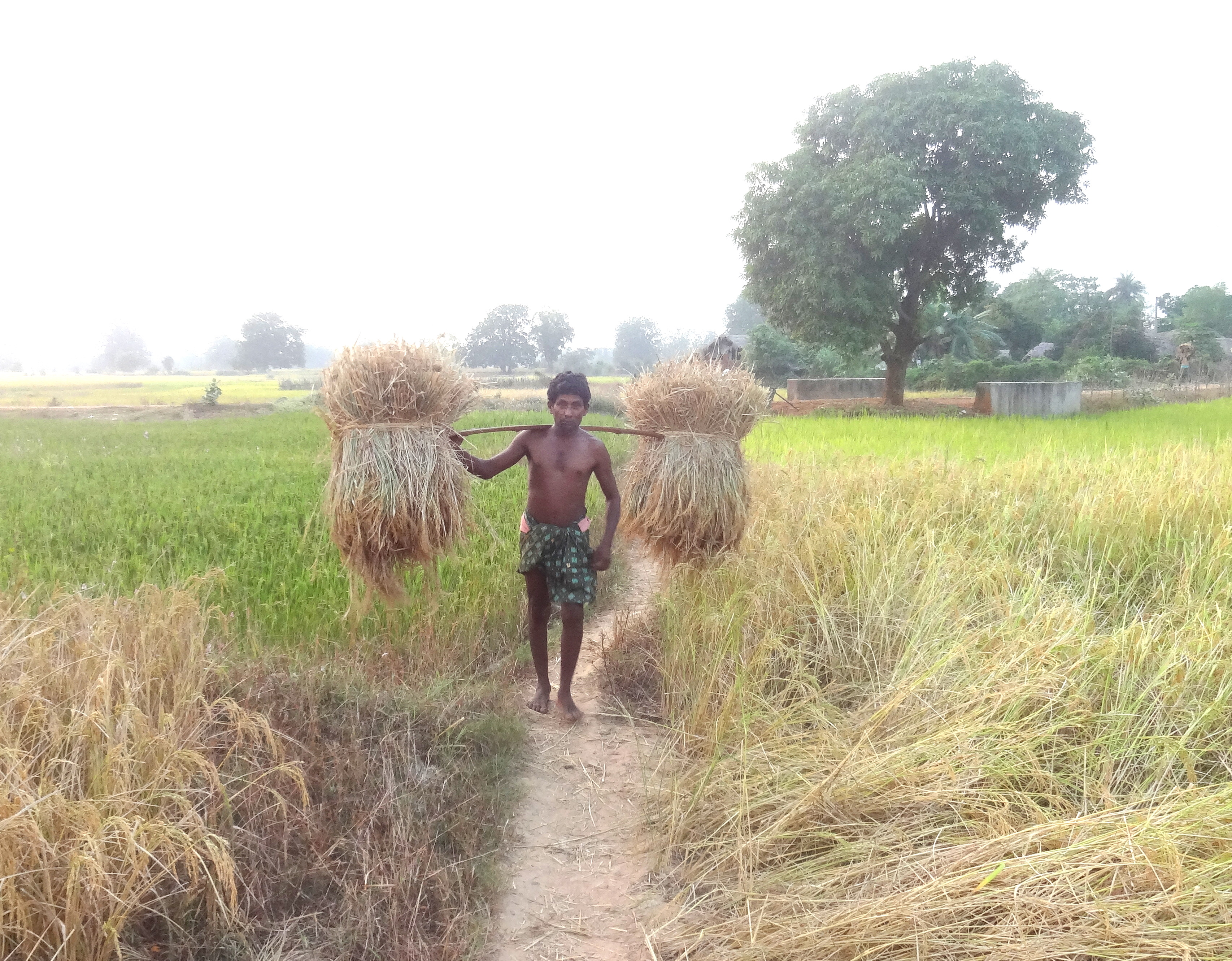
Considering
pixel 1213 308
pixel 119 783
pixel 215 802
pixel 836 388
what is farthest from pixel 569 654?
pixel 1213 308

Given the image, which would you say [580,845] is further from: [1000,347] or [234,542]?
[1000,347]

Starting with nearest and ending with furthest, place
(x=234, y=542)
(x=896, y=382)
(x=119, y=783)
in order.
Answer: (x=119, y=783) → (x=234, y=542) → (x=896, y=382)

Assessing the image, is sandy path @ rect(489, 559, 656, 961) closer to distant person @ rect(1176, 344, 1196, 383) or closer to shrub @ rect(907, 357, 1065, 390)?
distant person @ rect(1176, 344, 1196, 383)

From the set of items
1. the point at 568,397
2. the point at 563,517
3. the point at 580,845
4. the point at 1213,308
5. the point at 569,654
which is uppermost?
the point at 1213,308

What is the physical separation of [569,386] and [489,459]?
453 millimetres

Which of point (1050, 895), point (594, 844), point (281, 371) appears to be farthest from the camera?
point (281, 371)

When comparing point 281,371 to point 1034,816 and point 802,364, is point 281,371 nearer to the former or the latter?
point 802,364

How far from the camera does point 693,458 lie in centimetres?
348

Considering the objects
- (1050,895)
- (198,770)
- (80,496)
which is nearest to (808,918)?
(1050,895)

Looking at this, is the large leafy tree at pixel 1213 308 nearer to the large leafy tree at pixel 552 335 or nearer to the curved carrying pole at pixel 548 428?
the large leafy tree at pixel 552 335

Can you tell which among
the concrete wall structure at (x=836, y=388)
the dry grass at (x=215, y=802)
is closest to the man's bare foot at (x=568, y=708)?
the dry grass at (x=215, y=802)

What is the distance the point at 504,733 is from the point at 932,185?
1587 cm

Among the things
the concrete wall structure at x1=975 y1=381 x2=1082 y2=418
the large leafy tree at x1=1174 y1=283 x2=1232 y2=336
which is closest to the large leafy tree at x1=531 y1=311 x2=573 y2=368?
the concrete wall structure at x1=975 y1=381 x2=1082 y2=418

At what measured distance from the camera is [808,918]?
1794mm
